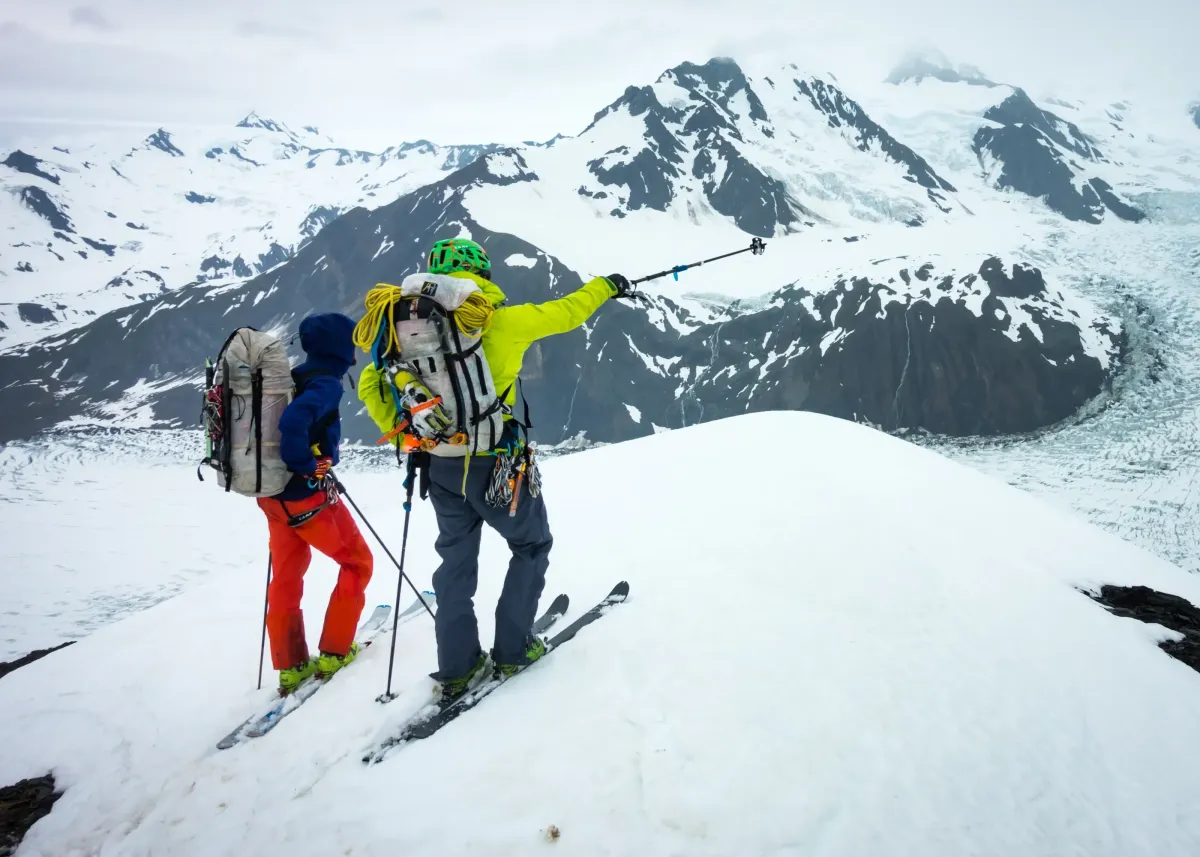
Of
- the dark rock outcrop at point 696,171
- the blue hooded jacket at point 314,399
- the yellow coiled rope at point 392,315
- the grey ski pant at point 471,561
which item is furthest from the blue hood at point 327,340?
the dark rock outcrop at point 696,171

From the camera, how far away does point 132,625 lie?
24.4 ft

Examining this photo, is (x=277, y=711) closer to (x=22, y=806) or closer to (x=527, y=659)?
(x=22, y=806)

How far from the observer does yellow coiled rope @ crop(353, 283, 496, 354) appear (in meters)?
3.75

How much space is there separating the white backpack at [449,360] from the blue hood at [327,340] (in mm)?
1100

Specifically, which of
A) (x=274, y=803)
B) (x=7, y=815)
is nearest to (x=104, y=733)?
(x=7, y=815)

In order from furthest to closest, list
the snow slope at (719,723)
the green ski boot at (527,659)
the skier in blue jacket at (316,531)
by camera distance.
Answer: the skier in blue jacket at (316,531), the green ski boot at (527,659), the snow slope at (719,723)

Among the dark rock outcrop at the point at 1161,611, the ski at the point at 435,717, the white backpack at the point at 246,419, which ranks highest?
the white backpack at the point at 246,419

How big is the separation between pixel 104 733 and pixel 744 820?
520cm

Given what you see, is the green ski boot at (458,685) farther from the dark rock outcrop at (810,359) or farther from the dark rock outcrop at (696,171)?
the dark rock outcrop at (696,171)

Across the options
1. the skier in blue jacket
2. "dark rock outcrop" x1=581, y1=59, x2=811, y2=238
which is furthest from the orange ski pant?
"dark rock outcrop" x1=581, y1=59, x2=811, y2=238

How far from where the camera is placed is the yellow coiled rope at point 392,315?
148 inches

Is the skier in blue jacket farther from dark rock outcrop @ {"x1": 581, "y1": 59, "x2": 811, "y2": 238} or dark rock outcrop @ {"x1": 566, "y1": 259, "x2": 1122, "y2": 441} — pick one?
dark rock outcrop @ {"x1": 581, "y1": 59, "x2": 811, "y2": 238}

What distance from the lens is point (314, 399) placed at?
457cm

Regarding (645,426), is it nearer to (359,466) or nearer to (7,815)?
(359,466)
